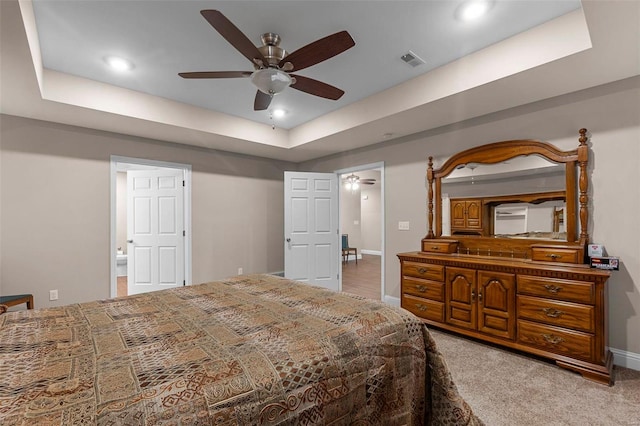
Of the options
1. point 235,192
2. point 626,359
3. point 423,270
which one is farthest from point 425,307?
point 235,192

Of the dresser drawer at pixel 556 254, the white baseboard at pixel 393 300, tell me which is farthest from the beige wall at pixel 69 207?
the dresser drawer at pixel 556 254

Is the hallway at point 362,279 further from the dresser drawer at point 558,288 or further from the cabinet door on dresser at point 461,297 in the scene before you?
the dresser drawer at point 558,288

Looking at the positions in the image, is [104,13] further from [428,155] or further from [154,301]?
[428,155]

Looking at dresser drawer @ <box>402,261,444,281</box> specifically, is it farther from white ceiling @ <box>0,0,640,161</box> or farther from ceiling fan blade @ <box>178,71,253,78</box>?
ceiling fan blade @ <box>178,71,253,78</box>

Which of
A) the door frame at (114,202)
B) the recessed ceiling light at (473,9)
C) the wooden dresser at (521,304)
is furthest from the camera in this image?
the door frame at (114,202)

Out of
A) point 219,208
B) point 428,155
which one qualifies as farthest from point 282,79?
point 219,208

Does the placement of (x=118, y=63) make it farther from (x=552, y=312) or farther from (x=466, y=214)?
(x=552, y=312)

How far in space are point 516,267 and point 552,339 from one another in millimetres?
604

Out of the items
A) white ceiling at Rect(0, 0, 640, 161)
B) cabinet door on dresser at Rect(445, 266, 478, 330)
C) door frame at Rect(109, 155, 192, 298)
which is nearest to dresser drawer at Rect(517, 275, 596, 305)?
cabinet door on dresser at Rect(445, 266, 478, 330)

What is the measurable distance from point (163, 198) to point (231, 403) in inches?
173

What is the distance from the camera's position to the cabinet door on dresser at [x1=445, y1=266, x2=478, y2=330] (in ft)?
9.47

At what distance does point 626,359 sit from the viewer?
2441mm

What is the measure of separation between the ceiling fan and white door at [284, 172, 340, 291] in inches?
104

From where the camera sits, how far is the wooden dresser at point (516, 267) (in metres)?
2.30
